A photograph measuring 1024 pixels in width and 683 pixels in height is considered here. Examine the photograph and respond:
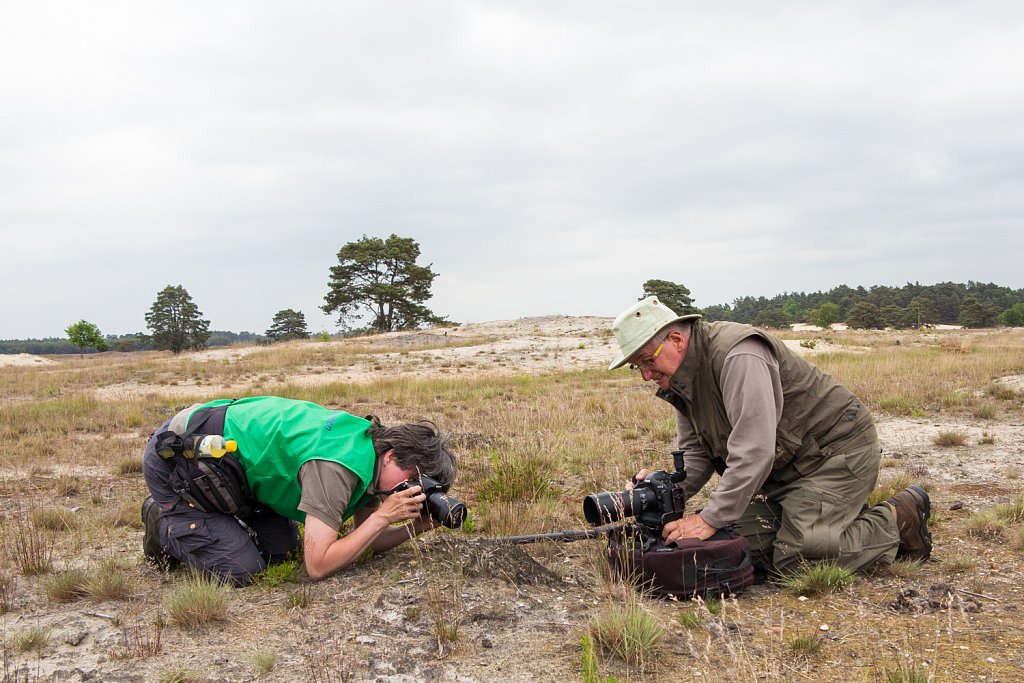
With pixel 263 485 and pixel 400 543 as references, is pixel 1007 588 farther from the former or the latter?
pixel 263 485

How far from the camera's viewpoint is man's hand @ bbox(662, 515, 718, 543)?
3521mm

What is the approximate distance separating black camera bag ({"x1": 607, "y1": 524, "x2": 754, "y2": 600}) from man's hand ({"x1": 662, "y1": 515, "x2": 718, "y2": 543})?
39mm

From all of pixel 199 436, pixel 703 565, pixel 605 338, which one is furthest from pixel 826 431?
pixel 605 338

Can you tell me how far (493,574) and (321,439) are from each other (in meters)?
1.16

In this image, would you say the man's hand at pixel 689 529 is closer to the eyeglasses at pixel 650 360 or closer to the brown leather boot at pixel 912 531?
the eyeglasses at pixel 650 360

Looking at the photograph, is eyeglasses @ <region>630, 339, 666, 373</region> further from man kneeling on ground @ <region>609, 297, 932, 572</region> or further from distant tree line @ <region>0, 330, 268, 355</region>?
distant tree line @ <region>0, 330, 268, 355</region>

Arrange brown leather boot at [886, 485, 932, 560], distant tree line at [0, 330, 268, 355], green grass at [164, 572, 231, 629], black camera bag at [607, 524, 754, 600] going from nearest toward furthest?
green grass at [164, 572, 231, 629] < black camera bag at [607, 524, 754, 600] < brown leather boot at [886, 485, 932, 560] < distant tree line at [0, 330, 268, 355]

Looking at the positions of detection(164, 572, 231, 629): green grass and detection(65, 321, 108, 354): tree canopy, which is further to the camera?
detection(65, 321, 108, 354): tree canopy

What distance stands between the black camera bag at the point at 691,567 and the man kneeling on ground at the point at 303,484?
1.08m

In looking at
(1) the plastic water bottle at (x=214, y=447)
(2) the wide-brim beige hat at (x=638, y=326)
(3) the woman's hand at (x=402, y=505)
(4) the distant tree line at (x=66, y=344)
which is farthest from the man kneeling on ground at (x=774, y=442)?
(4) the distant tree line at (x=66, y=344)

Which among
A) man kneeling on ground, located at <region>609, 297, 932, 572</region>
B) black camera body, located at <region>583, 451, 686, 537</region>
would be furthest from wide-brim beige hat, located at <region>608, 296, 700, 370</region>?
black camera body, located at <region>583, 451, 686, 537</region>

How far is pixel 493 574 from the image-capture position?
362cm

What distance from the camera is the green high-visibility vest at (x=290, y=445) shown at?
3.38 meters

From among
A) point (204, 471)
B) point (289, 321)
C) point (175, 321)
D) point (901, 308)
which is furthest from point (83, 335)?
point (901, 308)
